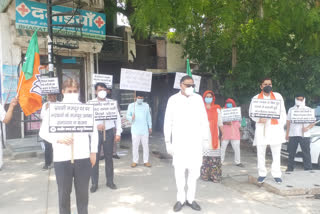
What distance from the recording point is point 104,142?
5.88 meters

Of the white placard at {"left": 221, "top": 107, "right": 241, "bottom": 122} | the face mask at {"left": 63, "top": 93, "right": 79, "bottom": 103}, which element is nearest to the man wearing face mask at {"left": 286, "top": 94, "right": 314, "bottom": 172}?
the white placard at {"left": 221, "top": 107, "right": 241, "bottom": 122}

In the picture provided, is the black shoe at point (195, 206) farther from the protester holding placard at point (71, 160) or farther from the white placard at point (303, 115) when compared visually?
the white placard at point (303, 115)

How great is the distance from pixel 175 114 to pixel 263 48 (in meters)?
6.26

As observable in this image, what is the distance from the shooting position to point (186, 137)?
4.77m

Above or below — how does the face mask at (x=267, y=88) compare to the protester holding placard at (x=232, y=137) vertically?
above

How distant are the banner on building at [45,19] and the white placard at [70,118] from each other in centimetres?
656

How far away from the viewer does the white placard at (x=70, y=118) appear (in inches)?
145

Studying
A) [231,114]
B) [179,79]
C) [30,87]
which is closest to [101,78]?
[179,79]

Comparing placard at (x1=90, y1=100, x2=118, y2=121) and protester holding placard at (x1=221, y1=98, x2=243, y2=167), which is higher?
placard at (x1=90, y1=100, x2=118, y2=121)

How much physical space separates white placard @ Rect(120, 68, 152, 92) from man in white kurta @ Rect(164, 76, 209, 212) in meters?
3.36

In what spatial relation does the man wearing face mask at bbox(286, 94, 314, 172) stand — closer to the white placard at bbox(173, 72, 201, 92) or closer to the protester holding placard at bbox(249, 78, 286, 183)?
the protester holding placard at bbox(249, 78, 286, 183)

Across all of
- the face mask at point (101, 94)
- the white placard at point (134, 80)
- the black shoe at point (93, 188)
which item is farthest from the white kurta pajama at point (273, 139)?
the white placard at point (134, 80)

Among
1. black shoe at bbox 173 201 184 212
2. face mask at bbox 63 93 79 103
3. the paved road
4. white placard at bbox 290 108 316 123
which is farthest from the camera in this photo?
white placard at bbox 290 108 316 123

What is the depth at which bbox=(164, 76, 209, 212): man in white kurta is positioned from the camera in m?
4.77
